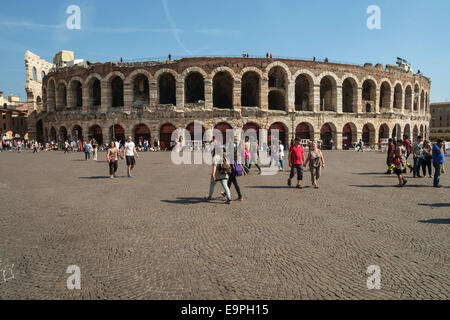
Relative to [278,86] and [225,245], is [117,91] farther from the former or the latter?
[225,245]

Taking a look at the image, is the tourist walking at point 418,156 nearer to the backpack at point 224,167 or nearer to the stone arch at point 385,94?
the backpack at point 224,167

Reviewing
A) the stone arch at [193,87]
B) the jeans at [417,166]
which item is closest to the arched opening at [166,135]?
the stone arch at [193,87]

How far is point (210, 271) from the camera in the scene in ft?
11.0

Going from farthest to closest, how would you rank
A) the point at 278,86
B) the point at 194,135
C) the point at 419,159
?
the point at 278,86
the point at 194,135
the point at 419,159

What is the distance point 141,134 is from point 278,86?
1793 cm

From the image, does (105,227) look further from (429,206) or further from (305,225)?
(429,206)

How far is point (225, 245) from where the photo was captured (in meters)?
4.20

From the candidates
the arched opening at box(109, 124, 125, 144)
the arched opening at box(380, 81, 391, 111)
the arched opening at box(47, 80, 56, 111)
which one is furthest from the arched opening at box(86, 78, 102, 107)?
the arched opening at box(380, 81, 391, 111)

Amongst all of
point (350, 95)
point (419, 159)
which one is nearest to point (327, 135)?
point (350, 95)

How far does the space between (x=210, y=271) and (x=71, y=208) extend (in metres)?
4.80

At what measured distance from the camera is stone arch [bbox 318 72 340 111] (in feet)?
102

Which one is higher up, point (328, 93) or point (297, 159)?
point (328, 93)

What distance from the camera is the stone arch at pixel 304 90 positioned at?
30562 millimetres

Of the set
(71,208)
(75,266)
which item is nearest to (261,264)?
(75,266)
